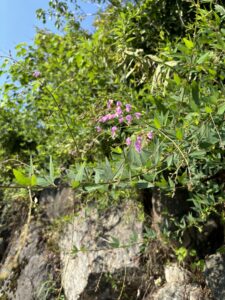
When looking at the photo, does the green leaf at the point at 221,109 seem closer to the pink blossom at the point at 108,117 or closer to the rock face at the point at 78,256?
the pink blossom at the point at 108,117

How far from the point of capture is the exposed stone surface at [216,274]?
2018mm

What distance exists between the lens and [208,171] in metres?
1.98

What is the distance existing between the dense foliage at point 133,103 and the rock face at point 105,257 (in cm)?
40

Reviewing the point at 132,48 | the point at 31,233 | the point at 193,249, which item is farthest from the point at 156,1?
the point at 31,233

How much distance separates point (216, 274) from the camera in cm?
206

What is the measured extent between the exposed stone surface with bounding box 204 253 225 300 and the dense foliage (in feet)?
0.74

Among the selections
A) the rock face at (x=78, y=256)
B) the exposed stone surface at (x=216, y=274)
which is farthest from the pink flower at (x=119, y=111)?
the exposed stone surface at (x=216, y=274)

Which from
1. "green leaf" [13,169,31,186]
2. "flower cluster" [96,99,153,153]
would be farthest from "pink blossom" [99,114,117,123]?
"green leaf" [13,169,31,186]

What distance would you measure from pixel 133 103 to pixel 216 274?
1028mm

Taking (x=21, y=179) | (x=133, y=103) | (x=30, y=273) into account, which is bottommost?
(x=30, y=273)

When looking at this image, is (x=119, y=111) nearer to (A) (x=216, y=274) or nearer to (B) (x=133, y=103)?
(B) (x=133, y=103)

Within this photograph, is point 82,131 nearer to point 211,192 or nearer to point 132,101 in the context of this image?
point 132,101

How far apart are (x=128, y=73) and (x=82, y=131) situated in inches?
18.2

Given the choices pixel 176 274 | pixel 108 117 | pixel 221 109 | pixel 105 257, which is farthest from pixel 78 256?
pixel 221 109
